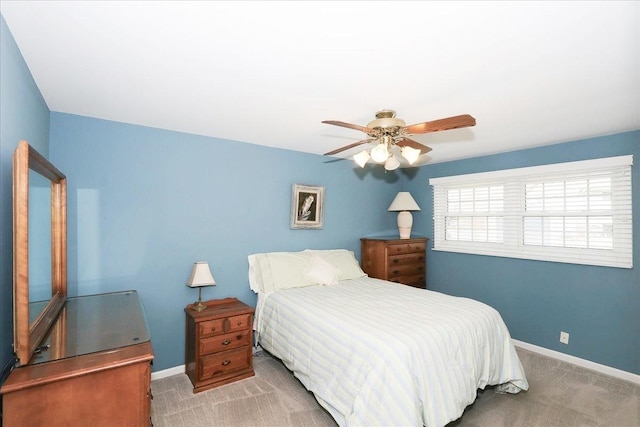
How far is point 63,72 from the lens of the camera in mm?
1856

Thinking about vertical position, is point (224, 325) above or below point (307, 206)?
below

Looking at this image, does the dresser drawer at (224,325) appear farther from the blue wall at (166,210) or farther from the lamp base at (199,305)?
the blue wall at (166,210)

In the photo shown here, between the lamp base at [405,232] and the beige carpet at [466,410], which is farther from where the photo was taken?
the lamp base at [405,232]

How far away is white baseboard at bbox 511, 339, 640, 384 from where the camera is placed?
292cm

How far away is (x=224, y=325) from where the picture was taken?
2822 mm

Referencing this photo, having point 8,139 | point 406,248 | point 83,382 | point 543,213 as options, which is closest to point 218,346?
point 83,382

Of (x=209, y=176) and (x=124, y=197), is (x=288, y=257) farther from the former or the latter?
(x=124, y=197)

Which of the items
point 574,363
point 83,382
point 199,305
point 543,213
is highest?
point 543,213

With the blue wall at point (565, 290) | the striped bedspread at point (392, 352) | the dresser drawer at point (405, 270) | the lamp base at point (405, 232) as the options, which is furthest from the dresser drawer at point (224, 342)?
the blue wall at point (565, 290)

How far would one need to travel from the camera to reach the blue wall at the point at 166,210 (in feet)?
8.60

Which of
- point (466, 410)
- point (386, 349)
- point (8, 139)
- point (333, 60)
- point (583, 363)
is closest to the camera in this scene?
point (8, 139)

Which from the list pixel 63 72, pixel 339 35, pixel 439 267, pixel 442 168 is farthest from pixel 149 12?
pixel 439 267

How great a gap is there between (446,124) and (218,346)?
8.56ft

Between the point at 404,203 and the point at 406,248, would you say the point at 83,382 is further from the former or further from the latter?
the point at 404,203
